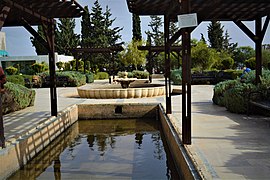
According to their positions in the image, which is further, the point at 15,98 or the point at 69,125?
the point at 15,98

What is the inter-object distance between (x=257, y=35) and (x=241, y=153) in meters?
4.93

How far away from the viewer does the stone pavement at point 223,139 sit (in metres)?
3.75

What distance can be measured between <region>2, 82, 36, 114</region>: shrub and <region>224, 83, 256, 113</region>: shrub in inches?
247

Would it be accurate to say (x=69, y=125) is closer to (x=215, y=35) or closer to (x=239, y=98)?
(x=239, y=98)

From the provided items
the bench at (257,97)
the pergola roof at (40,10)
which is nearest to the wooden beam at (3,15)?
the pergola roof at (40,10)

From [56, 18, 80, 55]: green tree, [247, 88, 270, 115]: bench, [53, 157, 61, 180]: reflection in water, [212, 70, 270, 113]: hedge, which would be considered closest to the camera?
A: [53, 157, 61, 180]: reflection in water

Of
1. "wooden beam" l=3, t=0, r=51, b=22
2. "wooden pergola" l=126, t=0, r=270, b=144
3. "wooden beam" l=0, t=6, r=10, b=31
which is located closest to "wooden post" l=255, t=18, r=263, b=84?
"wooden pergola" l=126, t=0, r=270, b=144

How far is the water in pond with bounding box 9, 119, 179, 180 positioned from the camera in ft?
16.7

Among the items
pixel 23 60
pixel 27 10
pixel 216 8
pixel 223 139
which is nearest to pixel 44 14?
pixel 27 10

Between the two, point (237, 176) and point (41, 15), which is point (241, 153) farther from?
point (41, 15)

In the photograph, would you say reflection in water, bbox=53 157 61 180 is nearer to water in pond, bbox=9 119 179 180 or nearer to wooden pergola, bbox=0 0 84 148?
water in pond, bbox=9 119 179 180

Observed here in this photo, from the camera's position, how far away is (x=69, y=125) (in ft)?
29.3

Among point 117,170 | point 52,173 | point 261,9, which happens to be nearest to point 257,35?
point 261,9

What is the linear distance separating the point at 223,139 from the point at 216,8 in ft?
11.7
